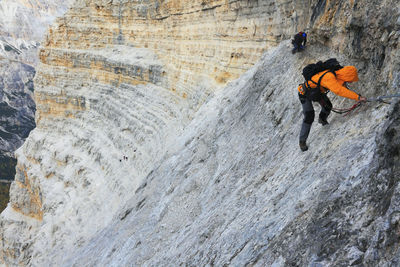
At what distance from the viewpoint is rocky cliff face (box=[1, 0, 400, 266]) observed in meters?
3.46

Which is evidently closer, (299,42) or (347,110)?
(347,110)

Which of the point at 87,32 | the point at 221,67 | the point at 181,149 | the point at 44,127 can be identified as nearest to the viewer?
the point at 181,149

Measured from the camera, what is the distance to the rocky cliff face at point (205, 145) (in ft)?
11.3

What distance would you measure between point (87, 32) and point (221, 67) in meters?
15.5

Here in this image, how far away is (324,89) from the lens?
183 inches

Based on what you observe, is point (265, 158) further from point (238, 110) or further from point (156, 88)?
point (156, 88)

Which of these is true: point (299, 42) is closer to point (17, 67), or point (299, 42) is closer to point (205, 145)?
point (205, 145)

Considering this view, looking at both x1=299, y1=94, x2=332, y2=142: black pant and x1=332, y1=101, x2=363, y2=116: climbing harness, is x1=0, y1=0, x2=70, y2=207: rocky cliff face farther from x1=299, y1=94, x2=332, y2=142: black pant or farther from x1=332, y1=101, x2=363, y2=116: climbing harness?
x1=332, y1=101, x2=363, y2=116: climbing harness

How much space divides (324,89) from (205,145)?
5565mm

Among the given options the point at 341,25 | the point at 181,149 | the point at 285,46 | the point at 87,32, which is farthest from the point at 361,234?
the point at 87,32

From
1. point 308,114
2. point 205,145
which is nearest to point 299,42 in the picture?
point 308,114

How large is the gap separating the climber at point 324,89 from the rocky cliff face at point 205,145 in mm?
224

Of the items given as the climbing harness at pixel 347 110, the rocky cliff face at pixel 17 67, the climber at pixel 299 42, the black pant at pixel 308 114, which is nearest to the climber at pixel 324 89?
the black pant at pixel 308 114

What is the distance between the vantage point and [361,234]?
288 cm
